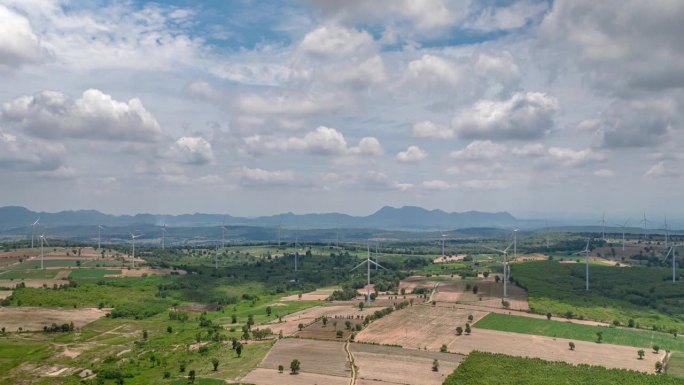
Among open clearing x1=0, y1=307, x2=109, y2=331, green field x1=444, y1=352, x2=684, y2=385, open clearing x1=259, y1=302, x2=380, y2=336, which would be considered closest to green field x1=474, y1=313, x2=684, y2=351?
green field x1=444, y1=352, x2=684, y2=385

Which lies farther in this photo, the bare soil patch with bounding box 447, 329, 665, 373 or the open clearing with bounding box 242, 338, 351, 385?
the bare soil patch with bounding box 447, 329, 665, 373

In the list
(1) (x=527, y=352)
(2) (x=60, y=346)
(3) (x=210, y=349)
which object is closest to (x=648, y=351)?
(1) (x=527, y=352)

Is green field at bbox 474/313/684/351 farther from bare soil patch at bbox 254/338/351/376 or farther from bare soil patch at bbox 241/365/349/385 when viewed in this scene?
bare soil patch at bbox 241/365/349/385

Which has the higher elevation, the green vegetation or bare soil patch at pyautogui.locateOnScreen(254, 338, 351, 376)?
the green vegetation

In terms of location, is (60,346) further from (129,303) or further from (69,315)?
(129,303)

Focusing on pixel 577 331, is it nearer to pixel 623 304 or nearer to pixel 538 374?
pixel 623 304

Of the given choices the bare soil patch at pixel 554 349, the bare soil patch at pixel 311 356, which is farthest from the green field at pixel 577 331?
the bare soil patch at pixel 311 356

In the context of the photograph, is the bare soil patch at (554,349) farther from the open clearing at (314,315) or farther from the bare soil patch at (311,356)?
the open clearing at (314,315)

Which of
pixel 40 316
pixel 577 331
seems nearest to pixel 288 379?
pixel 577 331
